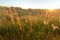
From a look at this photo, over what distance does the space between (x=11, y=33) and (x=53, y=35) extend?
1.06m

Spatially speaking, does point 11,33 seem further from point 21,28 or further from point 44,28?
point 44,28

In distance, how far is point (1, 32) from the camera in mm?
5906

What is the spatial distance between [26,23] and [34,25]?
245 mm

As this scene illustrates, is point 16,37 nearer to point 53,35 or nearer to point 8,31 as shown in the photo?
point 8,31

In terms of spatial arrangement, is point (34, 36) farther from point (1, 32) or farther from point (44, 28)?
point (1, 32)

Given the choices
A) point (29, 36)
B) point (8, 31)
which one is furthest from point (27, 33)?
point (8, 31)

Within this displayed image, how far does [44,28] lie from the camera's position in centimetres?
609

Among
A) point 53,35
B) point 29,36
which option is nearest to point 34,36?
point 29,36

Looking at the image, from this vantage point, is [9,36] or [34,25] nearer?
[9,36]

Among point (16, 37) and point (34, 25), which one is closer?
point (16, 37)

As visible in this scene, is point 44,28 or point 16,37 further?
point 44,28

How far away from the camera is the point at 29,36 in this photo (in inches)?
225

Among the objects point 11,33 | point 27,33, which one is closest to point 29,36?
point 27,33

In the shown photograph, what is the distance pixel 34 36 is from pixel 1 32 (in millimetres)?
853
